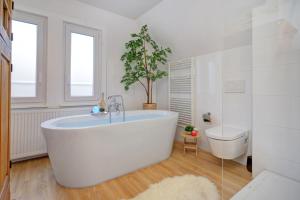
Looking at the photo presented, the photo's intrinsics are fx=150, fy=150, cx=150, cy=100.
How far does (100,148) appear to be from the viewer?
1.65 m

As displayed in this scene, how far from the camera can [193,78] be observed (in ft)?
9.03

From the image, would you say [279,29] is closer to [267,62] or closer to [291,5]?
[291,5]

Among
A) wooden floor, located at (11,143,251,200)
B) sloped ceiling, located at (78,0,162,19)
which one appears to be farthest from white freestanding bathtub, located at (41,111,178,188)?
sloped ceiling, located at (78,0,162,19)

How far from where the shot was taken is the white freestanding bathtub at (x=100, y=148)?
1508 mm

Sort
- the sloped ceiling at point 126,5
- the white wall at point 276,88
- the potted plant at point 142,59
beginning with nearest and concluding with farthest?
the white wall at point 276,88 < the sloped ceiling at point 126,5 < the potted plant at point 142,59

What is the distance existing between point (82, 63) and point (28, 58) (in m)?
0.79

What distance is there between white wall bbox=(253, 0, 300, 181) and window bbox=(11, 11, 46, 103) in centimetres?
302

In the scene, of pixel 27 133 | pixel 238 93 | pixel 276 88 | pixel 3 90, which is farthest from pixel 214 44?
pixel 27 133

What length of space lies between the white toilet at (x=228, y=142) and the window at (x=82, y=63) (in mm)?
2193

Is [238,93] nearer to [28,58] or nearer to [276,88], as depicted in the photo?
[276,88]

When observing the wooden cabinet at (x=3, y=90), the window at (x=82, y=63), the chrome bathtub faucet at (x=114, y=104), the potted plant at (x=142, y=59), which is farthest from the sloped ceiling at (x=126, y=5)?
the wooden cabinet at (x=3, y=90)

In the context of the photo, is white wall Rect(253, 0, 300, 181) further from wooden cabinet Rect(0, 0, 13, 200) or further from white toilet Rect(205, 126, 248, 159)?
wooden cabinet Rect(0, 0, 13, 200)

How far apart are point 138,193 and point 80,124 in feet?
4.26

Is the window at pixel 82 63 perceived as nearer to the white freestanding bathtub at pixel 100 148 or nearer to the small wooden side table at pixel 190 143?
the white freestanding bathtub at pixel 100 148
